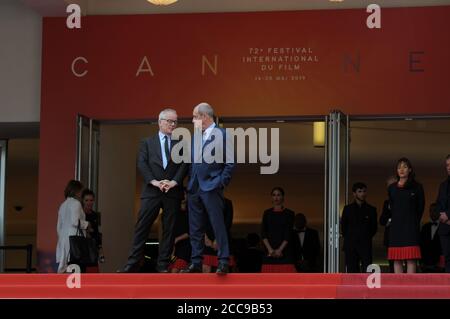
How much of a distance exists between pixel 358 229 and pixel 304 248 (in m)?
1.59

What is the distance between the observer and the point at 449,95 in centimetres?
1242

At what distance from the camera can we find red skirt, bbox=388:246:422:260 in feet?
32.8

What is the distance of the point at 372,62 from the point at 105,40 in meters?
3.29

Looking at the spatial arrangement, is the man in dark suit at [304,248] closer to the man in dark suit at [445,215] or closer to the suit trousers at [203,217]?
the man in dark suit at [445,215]

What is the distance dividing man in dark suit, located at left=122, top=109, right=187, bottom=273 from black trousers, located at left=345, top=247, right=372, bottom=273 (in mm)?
3181

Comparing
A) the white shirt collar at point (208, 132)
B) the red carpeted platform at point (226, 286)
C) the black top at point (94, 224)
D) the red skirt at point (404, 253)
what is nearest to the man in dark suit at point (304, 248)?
the black top at point (94, 224)

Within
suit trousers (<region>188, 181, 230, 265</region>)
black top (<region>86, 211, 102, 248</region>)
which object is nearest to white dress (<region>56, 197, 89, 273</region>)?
black top (<region>86, 211, 102, 248</region>)

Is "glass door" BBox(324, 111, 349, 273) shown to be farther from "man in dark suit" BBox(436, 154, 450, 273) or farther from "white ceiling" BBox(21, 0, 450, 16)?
"man in dark suit" BBox(436, 154, 450, 273)

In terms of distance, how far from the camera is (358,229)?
1149cm

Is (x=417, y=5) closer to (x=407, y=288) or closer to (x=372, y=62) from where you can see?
(x=372, y=62)

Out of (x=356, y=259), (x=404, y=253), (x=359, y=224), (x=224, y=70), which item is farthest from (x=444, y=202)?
(x=224, y=70)

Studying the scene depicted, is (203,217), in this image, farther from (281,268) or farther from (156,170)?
(281,268)

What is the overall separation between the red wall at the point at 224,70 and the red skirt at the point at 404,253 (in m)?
2.83

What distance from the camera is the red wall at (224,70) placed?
12539 mm
